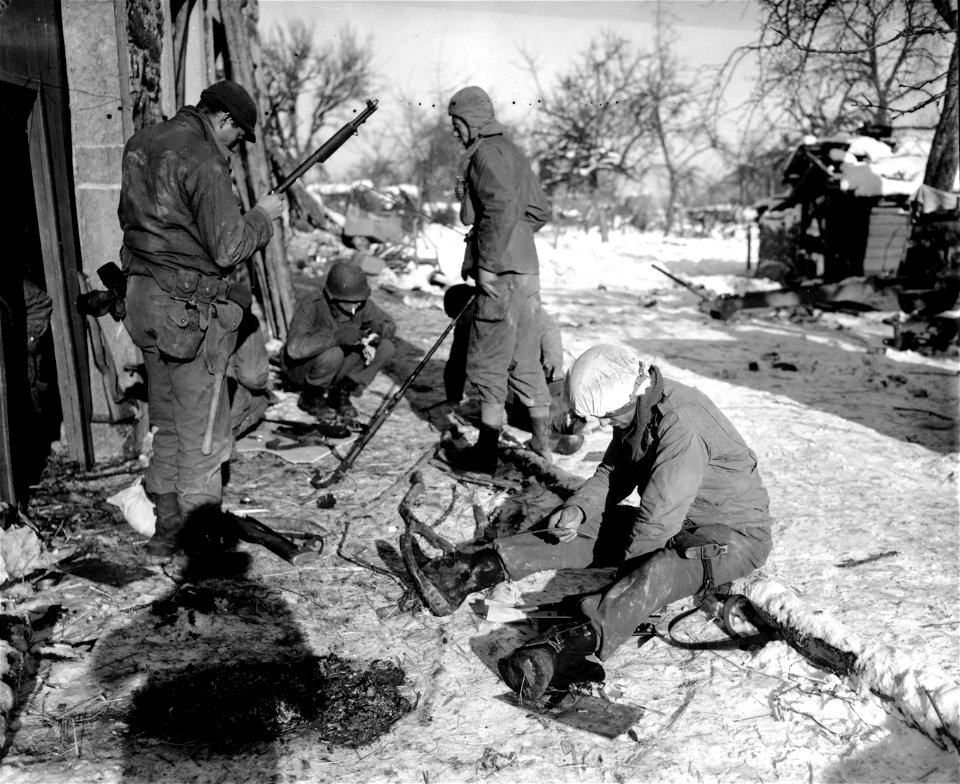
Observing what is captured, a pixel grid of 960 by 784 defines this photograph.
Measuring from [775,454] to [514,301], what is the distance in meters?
2.03

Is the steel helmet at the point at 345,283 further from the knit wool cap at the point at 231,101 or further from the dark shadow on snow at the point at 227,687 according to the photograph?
the dark shadow on snow at the point at 227,687

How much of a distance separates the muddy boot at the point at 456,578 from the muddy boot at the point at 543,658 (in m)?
0.49

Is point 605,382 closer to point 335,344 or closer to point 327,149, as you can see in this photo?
point 327,149

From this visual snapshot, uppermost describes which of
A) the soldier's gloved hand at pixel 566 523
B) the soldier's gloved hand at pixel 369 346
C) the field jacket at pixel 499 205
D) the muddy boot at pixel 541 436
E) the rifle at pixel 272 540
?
the field jacket at pixel 499 205

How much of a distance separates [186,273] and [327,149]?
1246 millimetres

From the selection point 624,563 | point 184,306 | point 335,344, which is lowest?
point 624,563

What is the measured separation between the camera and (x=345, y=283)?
619 cm

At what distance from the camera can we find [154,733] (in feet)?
8.79

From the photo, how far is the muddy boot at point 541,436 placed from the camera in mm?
5309

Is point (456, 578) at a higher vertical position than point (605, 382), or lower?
lower

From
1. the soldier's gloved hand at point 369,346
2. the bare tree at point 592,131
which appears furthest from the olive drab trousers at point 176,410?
the bare tree at point 592,131

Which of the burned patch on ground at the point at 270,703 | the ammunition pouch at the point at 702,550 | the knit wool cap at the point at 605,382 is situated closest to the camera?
the burned patch on ground at the point at 270,703

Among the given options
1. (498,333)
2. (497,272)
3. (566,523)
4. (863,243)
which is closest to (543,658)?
(566,523)

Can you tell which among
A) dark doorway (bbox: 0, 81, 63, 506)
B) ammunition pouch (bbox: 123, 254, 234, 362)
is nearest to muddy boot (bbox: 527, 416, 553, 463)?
ammunition pouch (bbox: 123, 254, 234, 362)
